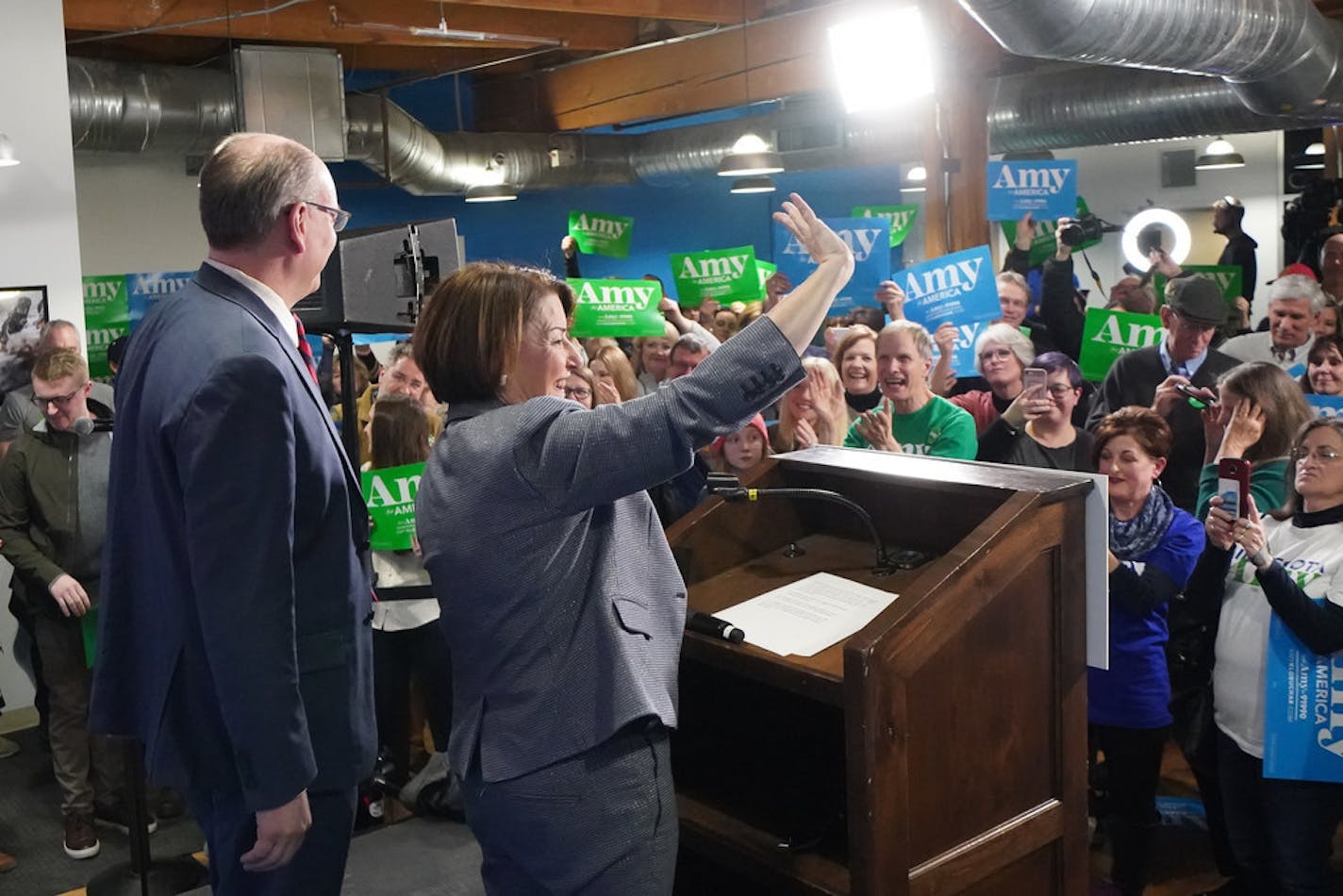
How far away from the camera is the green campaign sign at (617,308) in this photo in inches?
222

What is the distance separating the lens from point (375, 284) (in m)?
3.14

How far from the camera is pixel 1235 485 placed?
2848 millimetres

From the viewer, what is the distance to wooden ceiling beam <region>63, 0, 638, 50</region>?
7.19m

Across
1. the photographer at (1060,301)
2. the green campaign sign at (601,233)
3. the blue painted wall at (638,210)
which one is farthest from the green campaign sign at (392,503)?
the blue painted wall at (638,210)

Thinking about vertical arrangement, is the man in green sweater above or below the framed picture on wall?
below

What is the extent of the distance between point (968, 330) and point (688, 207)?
9075 millimetres

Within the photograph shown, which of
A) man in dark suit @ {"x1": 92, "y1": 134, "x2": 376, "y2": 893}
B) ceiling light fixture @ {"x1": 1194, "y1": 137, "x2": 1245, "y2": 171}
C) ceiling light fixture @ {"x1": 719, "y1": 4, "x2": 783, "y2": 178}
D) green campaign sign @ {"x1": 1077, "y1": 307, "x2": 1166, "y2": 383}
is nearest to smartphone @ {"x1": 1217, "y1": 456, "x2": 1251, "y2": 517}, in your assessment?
man in dark suit @ {"x1": 92, "y1": 134, "x2": 376, "y2": 893}

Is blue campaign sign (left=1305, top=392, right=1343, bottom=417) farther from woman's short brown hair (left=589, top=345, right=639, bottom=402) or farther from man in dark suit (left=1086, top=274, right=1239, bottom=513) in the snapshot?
woman's short brown hair (left=589, top=345, right=639, bottom=402)

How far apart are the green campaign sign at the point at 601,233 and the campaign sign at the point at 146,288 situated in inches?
103

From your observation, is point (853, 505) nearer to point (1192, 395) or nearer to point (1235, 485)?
point (1235, 485)

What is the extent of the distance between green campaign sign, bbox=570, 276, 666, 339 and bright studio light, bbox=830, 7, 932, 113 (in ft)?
4.02

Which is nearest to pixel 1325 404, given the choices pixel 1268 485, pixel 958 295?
pixel 1268 485

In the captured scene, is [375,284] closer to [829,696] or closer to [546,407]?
[546,407]

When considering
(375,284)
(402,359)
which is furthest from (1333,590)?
(402,359)
